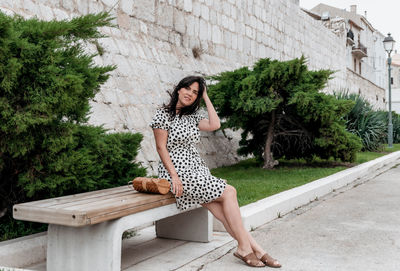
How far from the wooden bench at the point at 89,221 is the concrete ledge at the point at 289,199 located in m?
1.42

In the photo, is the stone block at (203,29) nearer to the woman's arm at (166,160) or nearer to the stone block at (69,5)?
the stone block at (69,5)

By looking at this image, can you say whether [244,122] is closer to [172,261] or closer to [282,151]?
[282,151]

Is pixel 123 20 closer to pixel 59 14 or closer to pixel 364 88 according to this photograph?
pixel 59 14

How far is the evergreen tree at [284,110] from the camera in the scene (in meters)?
7.58

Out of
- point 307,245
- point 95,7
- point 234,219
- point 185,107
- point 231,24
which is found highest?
point 231,24

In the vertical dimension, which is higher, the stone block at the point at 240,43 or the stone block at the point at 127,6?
the stone block at the point at 240,43

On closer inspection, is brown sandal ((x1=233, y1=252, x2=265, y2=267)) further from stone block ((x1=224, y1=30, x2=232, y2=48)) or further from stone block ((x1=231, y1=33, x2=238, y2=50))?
stone block ((x1=231, y1=33, x2=238, y2=50))

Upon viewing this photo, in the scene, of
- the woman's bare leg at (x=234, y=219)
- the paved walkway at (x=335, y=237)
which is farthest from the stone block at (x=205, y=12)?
the woman's bare leg at (x=234, y=219)

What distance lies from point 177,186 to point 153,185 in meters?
0.18

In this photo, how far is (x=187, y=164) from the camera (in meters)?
3.53

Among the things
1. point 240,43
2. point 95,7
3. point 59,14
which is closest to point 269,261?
point 59,14

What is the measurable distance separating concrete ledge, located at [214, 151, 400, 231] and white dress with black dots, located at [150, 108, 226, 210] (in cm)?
97

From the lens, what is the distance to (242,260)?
3.39m

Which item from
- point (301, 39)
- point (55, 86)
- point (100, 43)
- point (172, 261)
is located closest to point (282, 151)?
point (100, 43)
